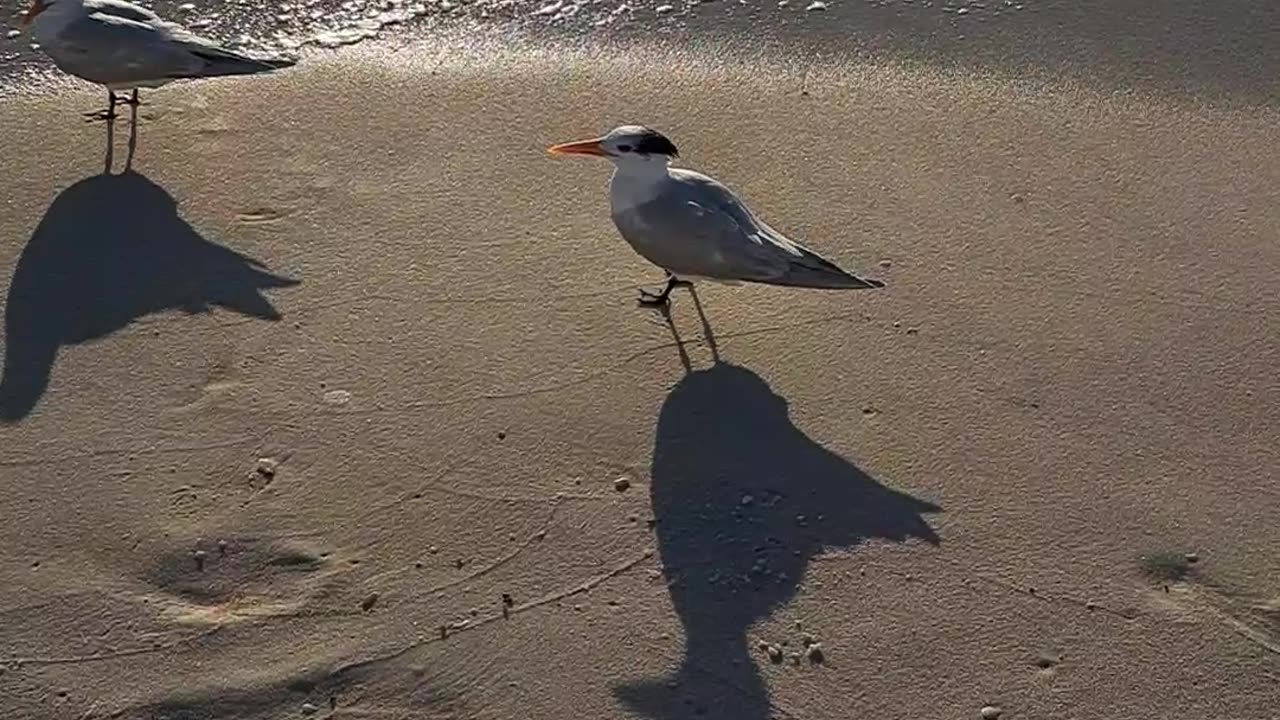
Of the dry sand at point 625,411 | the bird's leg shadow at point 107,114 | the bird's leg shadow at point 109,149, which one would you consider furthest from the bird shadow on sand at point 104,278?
the bird's leg shadow at point 107,114

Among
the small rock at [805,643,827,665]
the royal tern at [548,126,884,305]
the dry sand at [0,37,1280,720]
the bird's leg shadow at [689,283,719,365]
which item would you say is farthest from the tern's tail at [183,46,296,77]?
the small rock at [805,643,827,665]

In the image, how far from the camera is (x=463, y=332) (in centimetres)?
→ 411

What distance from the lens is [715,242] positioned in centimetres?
408

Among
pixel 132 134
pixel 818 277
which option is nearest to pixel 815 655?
pixel 818 277

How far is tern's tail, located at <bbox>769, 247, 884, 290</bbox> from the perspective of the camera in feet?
13.0

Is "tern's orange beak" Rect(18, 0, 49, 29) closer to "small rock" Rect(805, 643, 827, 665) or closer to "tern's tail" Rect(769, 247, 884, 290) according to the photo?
"tern's tail" Rect(769, 247, 884, 290)

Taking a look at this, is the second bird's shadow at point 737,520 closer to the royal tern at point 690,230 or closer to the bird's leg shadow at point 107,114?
the royal tern at point 690,230

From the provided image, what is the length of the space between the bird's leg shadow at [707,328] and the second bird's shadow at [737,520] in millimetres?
77

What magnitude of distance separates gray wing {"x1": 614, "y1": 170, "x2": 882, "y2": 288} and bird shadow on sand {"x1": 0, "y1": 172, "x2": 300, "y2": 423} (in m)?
0.92

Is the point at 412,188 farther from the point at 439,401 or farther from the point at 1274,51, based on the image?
the point at 1274,51

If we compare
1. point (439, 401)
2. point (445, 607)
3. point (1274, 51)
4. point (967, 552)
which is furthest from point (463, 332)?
point (1274, 51)

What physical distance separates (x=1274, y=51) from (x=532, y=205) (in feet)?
8.00

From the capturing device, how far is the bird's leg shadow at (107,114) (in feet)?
16.7

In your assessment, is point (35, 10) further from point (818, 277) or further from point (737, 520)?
point (737, 520)
